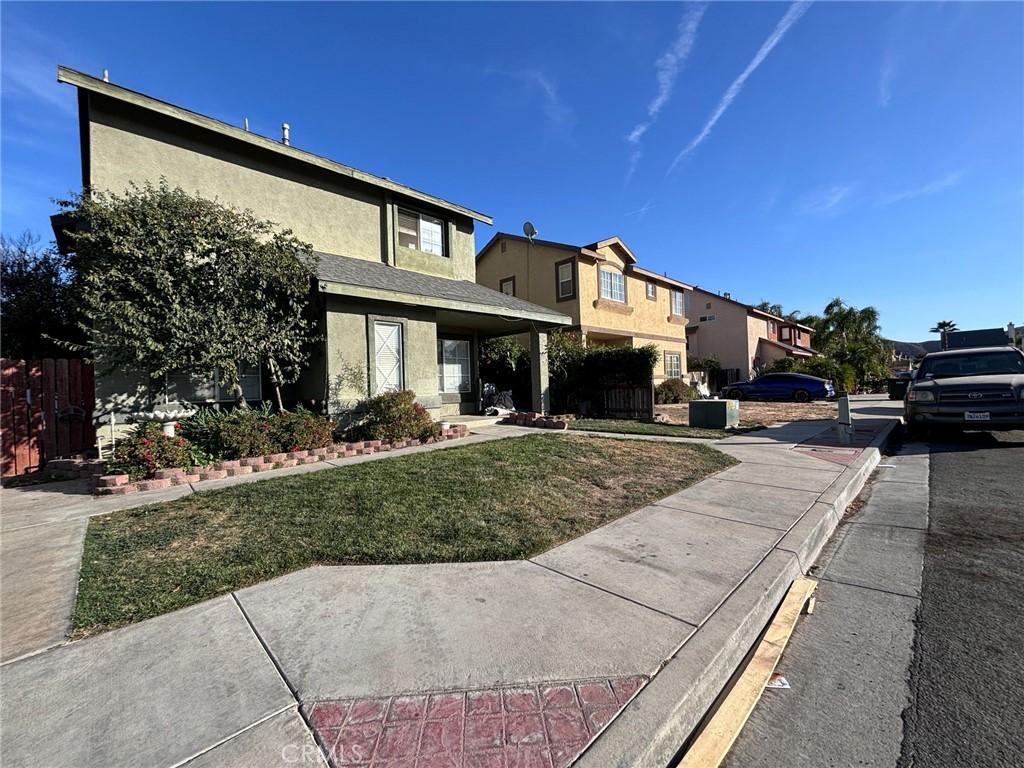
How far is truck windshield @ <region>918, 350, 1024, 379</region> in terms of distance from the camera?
363 inches

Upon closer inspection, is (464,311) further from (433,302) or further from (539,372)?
(539,372)

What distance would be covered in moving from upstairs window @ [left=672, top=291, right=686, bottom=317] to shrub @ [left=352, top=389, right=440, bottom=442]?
2092 cm

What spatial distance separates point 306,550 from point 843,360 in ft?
128

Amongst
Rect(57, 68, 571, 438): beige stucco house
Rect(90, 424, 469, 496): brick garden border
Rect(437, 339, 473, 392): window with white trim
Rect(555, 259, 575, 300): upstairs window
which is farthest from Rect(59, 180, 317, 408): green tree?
Rect(555, 259, 575, 300): upstairs window

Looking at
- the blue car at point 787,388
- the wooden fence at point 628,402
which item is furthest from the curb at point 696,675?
the blue car at point 787,388

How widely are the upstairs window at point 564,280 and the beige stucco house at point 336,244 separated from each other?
696 centimetres

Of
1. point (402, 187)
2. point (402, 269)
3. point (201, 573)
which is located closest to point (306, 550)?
point (201, 573)

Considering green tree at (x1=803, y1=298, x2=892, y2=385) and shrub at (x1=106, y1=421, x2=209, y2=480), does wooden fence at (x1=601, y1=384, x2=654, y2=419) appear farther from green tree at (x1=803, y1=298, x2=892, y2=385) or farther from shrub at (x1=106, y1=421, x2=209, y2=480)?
green tree at (x1=803, y1=298, x2=892, y2=385)

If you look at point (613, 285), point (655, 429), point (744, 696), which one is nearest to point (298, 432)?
point (744, 696)

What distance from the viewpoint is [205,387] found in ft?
29.1

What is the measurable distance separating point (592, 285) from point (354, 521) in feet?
57.4

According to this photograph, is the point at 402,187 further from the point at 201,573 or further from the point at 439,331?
the point at 201,573

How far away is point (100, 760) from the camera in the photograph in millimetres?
1747

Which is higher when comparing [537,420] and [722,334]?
[722,334]
